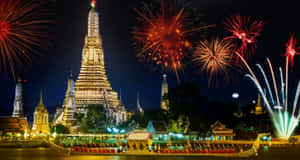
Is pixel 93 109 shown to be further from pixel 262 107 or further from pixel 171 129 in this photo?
pixel 262 107

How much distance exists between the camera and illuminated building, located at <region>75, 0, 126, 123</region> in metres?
89.3

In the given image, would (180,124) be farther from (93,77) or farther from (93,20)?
(93,20)

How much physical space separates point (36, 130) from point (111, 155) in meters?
52.6

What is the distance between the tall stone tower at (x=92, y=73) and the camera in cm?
8938

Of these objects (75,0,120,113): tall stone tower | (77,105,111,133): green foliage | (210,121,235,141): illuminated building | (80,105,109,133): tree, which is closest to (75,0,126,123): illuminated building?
(75,0,120,113): tall stone tower

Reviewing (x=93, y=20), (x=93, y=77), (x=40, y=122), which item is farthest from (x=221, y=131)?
(x=93, y=20)

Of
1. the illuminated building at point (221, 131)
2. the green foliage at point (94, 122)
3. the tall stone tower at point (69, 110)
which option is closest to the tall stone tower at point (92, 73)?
the tall stone tower at point (69, 110)

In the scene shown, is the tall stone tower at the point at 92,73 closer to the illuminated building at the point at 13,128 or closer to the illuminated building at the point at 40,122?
the illuminated building at the point at 40,122

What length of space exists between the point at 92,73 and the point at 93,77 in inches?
43.9

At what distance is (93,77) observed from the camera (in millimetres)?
90688

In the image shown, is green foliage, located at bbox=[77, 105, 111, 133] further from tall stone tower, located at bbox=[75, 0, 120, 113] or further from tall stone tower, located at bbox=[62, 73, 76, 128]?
tall stone tower, located at bbox=[75, 0, 120, 113]

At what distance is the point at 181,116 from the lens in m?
66.1

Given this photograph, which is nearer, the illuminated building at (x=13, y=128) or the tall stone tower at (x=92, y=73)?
the illuminated building at (x=13, y=128)

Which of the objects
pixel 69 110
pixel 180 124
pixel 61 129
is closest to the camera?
pixel 180 124
